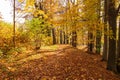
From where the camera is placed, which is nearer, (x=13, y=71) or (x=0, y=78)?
(x=0, y=78)

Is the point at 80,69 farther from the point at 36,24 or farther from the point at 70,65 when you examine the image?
the point at 36,24

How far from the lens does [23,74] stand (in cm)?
912

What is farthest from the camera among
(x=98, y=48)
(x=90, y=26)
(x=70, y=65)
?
(x=98, y=48)

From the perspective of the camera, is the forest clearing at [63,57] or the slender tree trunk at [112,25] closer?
the forest clearing at [63,57]

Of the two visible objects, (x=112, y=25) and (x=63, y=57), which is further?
(x=63, y=57)

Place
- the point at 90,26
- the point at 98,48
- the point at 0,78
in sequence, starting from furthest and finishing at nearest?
1. the point at 98,48
2. the point at 90,26
3. the point at 0,78

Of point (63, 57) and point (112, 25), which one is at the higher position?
point (112, 25)

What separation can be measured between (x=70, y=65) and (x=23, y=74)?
2900mm

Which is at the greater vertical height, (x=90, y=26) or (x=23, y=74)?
(x=90, y=26)

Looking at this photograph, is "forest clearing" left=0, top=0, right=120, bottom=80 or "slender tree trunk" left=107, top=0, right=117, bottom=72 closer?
"forest clearing" left=0, top=0, right=120, bottom=80

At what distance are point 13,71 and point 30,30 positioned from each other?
8.13m

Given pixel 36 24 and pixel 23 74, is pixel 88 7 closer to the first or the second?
pixel 36 24

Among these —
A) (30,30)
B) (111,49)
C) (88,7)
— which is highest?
(88,7)

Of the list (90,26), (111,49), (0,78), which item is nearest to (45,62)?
(0,78)
